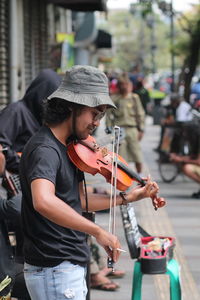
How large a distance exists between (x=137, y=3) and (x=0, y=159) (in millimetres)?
13532

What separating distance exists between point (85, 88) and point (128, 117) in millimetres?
8757

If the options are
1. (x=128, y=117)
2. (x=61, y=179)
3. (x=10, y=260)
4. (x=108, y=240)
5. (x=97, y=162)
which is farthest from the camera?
(x=128, y=117)

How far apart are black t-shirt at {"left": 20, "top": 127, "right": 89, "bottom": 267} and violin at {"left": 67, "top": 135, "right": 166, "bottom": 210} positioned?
5 cm

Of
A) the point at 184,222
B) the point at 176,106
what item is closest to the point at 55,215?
the point at 184,222

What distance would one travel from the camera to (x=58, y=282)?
136 inches

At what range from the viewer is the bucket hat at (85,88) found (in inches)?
135

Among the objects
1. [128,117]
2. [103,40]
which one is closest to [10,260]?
[128,117]

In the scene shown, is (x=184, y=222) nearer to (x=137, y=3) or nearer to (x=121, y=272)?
(x=121, y=272)

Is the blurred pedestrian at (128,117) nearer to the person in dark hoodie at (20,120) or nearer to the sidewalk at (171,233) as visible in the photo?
the sidewalk at (171,233)

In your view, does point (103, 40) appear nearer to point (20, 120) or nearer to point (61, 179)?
point (20, 120)

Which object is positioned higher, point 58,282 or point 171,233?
point 58,282

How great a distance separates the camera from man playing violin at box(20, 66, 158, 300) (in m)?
3.44

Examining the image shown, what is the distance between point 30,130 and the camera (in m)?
6.05

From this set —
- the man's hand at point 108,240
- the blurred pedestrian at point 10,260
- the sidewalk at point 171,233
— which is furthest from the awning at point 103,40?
the man's hand at point 108,240
